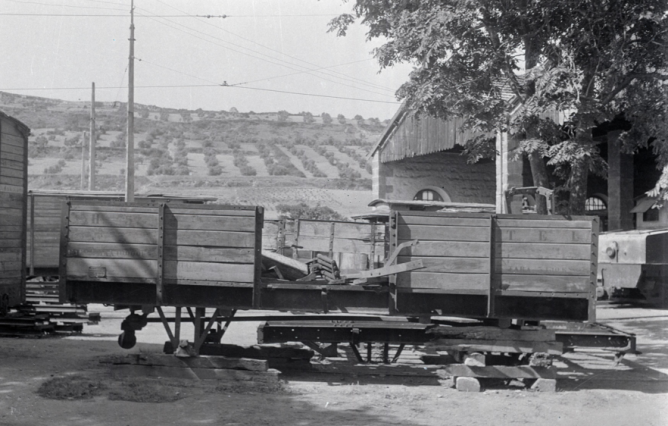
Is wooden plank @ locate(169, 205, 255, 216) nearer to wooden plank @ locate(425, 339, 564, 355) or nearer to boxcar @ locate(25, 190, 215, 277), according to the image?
wooden plank @ locate(425, 339, 564, 355)

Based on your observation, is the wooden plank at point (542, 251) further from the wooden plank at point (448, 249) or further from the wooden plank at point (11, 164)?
the wooden plank at point (11, 164)

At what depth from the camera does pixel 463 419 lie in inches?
257

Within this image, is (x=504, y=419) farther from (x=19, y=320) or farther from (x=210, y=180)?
(x=210, y=180)

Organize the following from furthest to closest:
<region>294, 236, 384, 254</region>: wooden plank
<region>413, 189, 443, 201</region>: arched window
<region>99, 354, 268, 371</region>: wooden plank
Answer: <region>413, 189, 443, 201</region>: arched window, <region>294, 236, 384, 254</region>: wooden plank, <region>99, 354, 268, 371</region>: wooden plank

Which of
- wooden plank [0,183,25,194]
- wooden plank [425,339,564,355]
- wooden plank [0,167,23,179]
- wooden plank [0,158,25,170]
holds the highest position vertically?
wooden plank [0,158,25,170]

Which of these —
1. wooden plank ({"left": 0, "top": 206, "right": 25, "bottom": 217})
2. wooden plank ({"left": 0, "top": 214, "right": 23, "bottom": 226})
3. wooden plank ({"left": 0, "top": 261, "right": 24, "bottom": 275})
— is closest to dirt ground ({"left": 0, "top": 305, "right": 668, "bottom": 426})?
wooden plank ({"left": 0, "top": 261, "right": 24, "bottom": 275})

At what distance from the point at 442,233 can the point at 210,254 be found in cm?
261

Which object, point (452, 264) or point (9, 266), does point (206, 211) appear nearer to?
point (452, 264)

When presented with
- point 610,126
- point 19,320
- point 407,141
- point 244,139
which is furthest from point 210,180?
point 19,320

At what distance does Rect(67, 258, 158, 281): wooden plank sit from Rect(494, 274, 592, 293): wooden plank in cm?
389

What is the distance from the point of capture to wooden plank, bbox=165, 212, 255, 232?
7.85m

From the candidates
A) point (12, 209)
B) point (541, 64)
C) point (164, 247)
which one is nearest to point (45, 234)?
point (12, 209)

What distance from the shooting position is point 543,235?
768 cm

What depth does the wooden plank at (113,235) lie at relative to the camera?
787 centimetres
